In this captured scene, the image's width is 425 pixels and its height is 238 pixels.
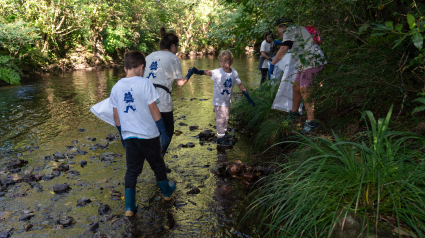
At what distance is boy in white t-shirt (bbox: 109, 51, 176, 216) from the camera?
3.45 m

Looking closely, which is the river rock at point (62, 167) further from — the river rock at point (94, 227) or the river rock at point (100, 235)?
the river rock at point (100, 235)

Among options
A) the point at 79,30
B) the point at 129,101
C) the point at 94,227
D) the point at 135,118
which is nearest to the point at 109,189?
the point at 94,227

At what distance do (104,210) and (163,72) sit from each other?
206 cm

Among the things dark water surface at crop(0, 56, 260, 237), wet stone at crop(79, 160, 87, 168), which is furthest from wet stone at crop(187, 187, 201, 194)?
wet stone at crop(79, 160, 87, 168)

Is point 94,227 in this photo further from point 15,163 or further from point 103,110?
point 15,163

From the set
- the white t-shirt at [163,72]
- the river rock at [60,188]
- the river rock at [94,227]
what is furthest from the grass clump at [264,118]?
the river rock at [60,188]

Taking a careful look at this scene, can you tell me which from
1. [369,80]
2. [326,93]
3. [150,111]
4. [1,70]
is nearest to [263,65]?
[326,93]

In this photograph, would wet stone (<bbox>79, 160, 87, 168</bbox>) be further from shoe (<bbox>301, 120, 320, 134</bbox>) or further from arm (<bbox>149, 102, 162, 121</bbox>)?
shoe (<bbox>301, 120, 320, 134</bbox>)

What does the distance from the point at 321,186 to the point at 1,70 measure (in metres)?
16.6

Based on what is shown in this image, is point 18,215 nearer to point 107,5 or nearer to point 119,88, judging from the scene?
point 119,88

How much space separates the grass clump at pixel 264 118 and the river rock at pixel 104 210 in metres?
2.79

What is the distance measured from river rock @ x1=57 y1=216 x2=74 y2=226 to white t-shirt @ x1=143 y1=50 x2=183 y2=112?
185 centimetres

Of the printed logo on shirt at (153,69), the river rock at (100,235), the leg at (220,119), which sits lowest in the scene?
the river rock at (100,235)

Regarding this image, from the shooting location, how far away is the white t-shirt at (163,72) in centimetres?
453
